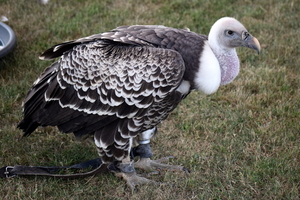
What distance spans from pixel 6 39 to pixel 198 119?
302 centimetres

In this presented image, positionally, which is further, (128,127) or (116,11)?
(116,11)

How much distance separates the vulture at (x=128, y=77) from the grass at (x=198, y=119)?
0.66m

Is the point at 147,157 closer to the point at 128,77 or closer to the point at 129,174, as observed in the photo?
the point at 129,174

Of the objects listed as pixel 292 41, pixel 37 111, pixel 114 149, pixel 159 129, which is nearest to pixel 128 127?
pixel 114 149

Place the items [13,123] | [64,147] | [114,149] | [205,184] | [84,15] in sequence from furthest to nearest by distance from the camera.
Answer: [84,15] → [13,123] → [64,147] → [205,184] → [114,149]

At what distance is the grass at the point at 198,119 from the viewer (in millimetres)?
3791

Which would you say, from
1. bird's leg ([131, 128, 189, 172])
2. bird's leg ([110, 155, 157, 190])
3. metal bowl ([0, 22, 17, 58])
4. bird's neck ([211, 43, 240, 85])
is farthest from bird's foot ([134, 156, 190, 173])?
metal bowl ([0, 22, 17, 58])

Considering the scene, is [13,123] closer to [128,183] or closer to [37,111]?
[37,111]

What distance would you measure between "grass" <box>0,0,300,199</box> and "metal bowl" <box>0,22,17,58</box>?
23 centimetres

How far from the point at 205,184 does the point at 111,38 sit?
1.68 metres

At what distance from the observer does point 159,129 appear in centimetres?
459

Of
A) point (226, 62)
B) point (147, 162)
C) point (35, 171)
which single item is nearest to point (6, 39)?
point (35, 171)

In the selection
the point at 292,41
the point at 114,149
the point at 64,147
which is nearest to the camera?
the point at 114,149

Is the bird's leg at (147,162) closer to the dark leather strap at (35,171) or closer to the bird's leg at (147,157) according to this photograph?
the bird's leg at (147,157)
